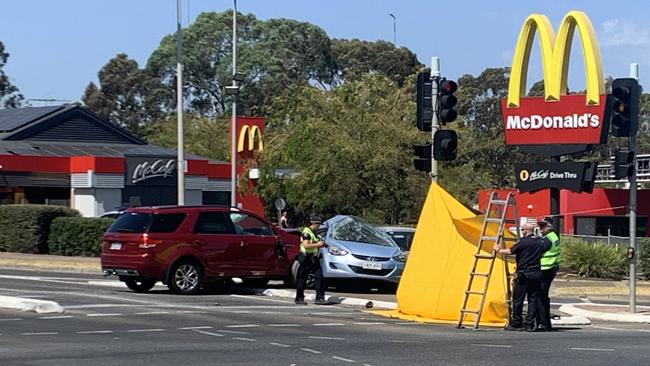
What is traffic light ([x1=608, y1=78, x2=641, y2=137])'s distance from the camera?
795 inches

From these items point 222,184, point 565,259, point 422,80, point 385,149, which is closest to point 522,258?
point 422,80

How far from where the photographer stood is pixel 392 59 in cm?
9562

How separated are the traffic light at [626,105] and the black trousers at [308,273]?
232 inches

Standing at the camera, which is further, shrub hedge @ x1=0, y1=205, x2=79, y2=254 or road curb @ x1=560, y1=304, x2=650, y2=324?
shrub hedge @ x1=0, y1=205, x2=79, y2=254

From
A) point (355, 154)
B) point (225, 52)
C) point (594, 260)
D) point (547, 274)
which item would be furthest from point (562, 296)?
point (225, 52)

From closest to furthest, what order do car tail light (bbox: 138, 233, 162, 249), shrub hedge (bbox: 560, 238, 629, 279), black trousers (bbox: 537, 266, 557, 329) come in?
1. black trousers (bbox: 537, 266, 557, 329)
2. car tail light (bbox: 138, 233, 162, 249)
3. shrub hedge (bbox: 560, 238, 629, 279)

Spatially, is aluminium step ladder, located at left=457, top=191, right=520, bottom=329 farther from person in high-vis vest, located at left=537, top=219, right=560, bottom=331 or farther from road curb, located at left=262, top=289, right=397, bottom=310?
road curb, located at left=262, top=289, right=397, bottom=310

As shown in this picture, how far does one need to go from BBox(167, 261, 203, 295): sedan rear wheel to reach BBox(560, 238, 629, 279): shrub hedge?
13.5 metres

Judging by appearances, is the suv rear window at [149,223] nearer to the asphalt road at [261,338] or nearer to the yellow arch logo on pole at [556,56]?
the asphalt road at [261,338]

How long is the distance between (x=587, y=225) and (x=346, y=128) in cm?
1581

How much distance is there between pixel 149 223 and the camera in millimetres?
21844

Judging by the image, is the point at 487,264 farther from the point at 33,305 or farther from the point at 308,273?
the point at 33,305

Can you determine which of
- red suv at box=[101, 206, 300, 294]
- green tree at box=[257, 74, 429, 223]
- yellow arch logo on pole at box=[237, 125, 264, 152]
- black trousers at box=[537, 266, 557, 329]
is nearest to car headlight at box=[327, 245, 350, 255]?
red suv at box=[101, 206, 300, 294]

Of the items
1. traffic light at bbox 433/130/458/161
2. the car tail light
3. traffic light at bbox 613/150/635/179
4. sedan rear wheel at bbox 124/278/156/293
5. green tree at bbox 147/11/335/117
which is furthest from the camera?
green tree at bbox 147/11/335/117
